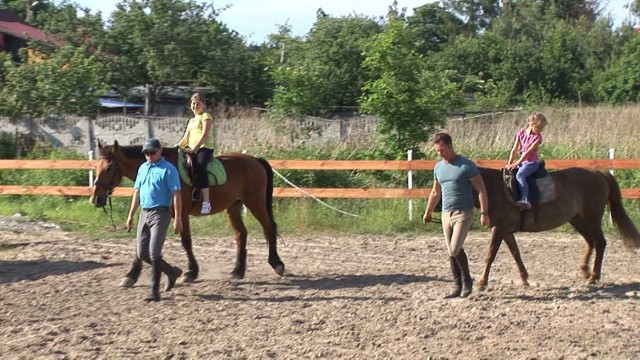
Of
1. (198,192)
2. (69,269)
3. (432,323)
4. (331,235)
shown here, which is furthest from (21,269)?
(432,323)

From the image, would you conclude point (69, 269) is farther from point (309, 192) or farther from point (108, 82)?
point (108, 82)

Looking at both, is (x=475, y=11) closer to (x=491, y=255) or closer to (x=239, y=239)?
(x=239, y=239)

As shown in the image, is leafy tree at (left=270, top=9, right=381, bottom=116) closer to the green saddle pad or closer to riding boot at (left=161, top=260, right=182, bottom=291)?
the green saddle pad

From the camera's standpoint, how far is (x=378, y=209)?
14812mm

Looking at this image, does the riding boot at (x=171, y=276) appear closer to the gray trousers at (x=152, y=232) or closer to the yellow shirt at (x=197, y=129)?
the gray trousers at (x=152, y=232)

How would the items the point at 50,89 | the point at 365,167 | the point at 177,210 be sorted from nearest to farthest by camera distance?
1. the point at 177,210
2. the point at 365,167
3. the point at 50,89

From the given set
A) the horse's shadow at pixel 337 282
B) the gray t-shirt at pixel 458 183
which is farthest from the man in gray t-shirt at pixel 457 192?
the horse's shadow at pixel 337 282

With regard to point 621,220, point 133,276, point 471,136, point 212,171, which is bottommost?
point 133,276

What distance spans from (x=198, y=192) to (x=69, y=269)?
220cm

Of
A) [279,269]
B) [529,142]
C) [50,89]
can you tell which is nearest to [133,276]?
[279,269]

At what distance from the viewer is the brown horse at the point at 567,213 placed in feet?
29.1

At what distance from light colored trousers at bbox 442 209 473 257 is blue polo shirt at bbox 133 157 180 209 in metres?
2.69

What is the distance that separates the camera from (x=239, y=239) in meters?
10.2

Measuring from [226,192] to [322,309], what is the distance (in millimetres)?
2533
